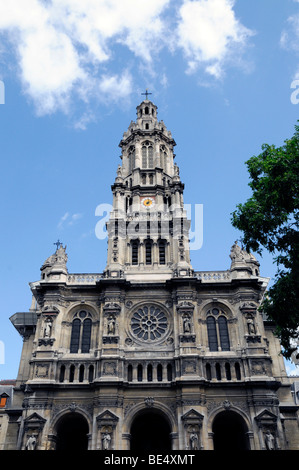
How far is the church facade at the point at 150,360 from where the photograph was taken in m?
28.8

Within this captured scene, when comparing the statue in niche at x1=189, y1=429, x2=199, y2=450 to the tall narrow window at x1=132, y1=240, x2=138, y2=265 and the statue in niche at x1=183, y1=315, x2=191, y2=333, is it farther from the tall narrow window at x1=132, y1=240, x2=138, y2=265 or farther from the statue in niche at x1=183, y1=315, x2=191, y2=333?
the tall narrow window at x1=132, y1=240, x2=138, y2=265

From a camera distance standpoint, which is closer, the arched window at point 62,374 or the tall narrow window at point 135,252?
the arched window at point 62,374

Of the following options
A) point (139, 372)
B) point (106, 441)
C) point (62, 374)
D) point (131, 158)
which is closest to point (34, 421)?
point (62, 374)

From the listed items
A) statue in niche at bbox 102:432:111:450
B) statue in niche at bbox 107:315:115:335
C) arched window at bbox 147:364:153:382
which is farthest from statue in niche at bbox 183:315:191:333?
statue in niche at bbox 102:432:111:450

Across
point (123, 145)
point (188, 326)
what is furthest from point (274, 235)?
point (123, 145)

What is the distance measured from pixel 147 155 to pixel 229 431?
29775 mm

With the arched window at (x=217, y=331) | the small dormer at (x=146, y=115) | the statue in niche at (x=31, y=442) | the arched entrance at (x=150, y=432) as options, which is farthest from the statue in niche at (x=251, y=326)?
the small dormer at (x=146, y=115)

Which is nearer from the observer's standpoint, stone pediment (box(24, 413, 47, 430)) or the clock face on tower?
stone pediment (box(24, 413, 47, 430))

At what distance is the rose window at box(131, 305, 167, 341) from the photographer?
3312 cm

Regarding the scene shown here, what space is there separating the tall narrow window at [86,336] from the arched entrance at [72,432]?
201 inches

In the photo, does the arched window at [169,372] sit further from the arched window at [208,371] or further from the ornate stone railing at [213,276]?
the ornate stone railing at [213,276]

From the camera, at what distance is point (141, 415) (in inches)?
1222

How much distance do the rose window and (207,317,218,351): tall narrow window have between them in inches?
147

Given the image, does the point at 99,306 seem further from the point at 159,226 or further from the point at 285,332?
the point at 285,332
